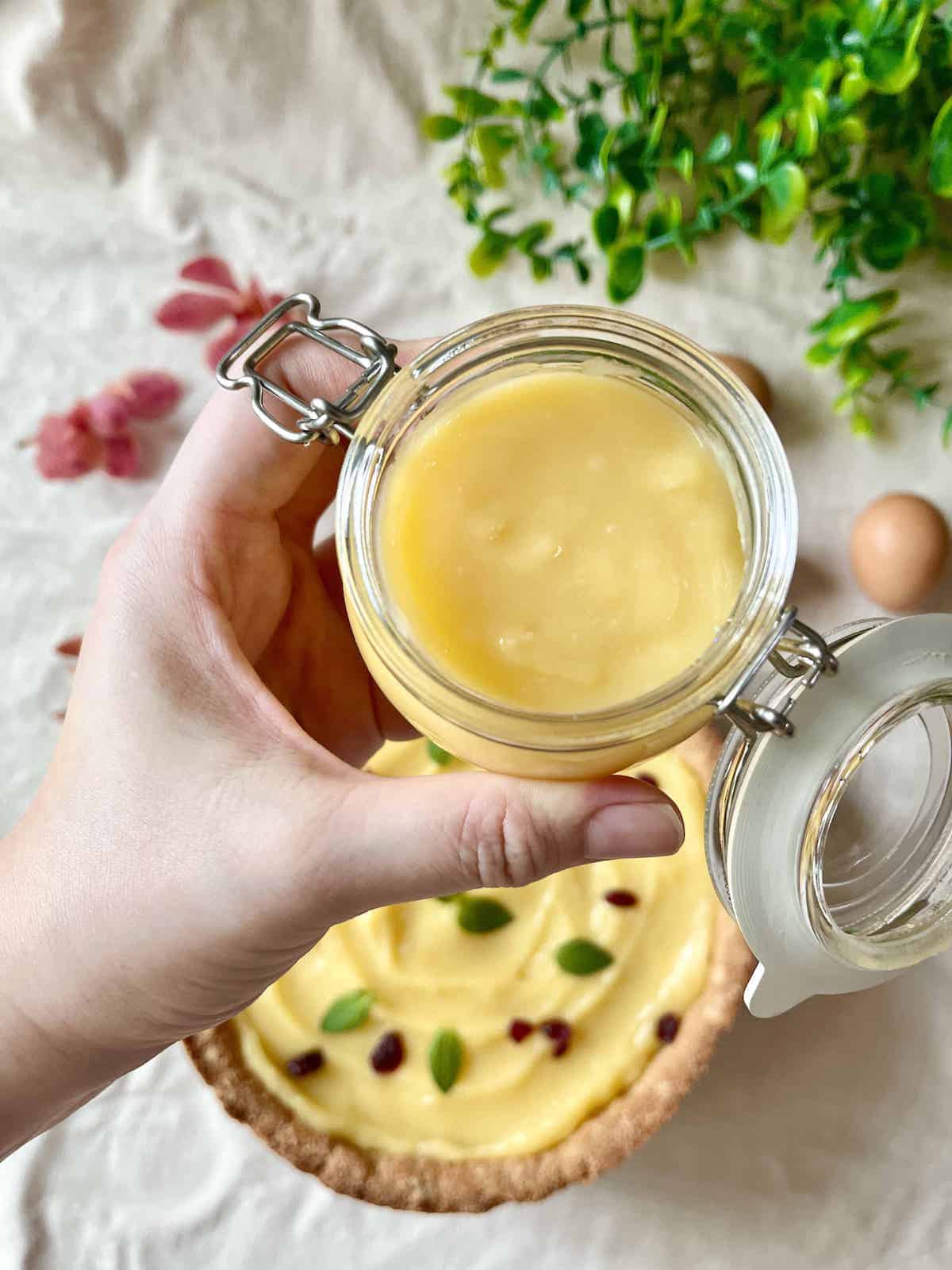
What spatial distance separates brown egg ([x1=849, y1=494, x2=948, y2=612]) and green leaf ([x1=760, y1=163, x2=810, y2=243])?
48 cm

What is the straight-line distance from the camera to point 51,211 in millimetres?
2209

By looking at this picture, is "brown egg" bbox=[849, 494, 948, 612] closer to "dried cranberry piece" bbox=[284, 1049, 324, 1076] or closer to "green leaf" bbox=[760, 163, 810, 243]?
"green leaf" bbox=[760, 163, 810, 243]

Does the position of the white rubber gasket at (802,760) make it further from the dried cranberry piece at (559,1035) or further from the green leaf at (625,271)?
the green leaf at (625,271)

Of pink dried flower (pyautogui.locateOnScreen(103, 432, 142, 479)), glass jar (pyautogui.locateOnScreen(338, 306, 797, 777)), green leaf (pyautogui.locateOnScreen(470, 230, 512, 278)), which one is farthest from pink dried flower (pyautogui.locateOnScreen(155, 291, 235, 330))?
glass jar (pyautogui.locateOnScreen(338, 306, 797, 777))

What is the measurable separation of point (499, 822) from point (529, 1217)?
1097 millimetres

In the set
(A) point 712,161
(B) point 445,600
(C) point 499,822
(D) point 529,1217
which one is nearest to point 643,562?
(B) point 445,600

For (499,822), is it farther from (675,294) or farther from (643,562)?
(675,294)

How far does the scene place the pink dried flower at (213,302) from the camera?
85.2 inches

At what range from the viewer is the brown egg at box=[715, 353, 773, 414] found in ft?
6.52

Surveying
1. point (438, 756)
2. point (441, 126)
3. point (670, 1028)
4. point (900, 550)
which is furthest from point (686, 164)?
point (670, 1028)

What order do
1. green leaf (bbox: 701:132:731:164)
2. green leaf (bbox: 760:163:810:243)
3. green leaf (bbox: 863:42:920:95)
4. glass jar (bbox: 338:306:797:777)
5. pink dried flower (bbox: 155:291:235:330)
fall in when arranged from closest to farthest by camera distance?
glass jar (bbox: 338:306:797:777)
green leaf (bbox: 863:42:920:95)
green leaf (bbox: 760:163:810:243)
green leaf (bbox: 701:132:731:164)
pink dried flower (bbox: 155:291:235:330)

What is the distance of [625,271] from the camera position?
193 cm

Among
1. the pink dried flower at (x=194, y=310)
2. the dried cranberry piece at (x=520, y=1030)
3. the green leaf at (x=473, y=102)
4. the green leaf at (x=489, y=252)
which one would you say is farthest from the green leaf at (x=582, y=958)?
the green leaf at (x=473, y=102)

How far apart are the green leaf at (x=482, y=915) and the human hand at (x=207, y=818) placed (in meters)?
0.47
